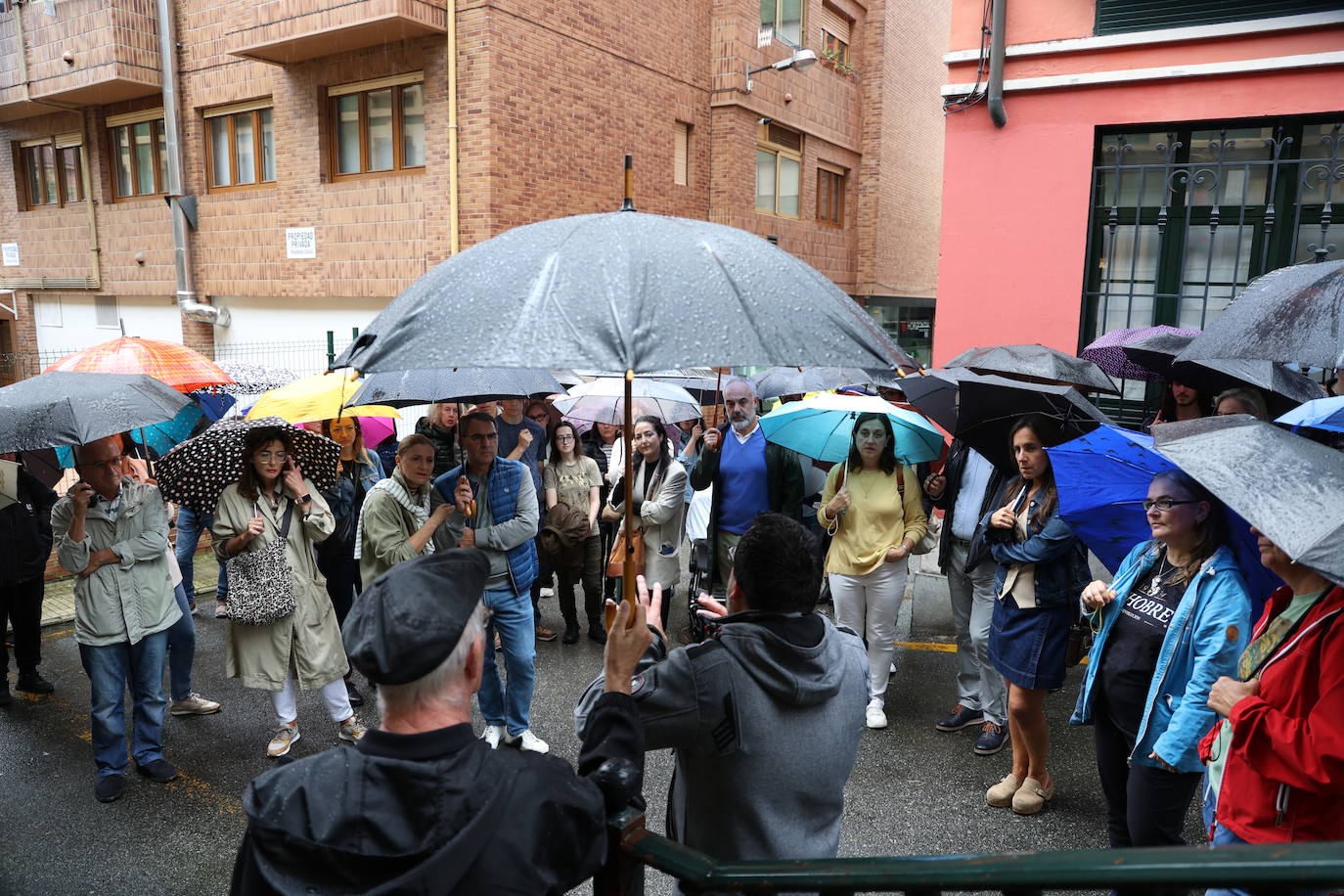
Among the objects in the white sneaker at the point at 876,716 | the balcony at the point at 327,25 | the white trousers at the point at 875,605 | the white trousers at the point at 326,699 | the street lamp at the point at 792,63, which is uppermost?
the street lamp at the point at 792,63

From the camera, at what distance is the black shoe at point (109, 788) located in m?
4.54

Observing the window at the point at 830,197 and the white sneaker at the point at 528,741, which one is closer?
the white sneaker at the point at 528,741

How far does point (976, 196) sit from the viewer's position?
318 inches

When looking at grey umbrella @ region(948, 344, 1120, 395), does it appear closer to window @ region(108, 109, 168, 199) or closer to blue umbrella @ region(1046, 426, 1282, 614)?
blue umbrella @ region(1046, 426, 1282, 614)

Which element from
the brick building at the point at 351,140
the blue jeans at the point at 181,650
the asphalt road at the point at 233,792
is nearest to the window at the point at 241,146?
the brick building at the point at 351,140

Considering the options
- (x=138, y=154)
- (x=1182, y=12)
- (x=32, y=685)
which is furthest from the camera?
(x=138, y=154)

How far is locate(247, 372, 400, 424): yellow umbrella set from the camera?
538 centimetres

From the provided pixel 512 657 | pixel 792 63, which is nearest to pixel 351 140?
pixel 792 63

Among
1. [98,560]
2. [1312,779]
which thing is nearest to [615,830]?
[1312,779]

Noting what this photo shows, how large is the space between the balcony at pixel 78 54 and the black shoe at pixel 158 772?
44.8ft

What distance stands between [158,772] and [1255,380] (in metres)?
6.13

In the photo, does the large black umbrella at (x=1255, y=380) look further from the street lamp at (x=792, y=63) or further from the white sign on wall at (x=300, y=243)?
the white sign on wall at (x=300, y=243)

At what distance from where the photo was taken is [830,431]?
5.46 meters

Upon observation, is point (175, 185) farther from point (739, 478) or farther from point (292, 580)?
point (739, 478)
